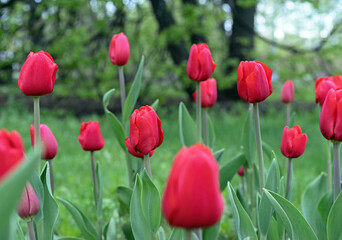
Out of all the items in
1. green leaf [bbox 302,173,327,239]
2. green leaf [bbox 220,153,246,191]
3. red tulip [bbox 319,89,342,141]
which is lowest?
green leaf [bbox 302,173,327,239]

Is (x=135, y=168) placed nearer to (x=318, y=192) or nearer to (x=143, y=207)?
(x=143, y=207)

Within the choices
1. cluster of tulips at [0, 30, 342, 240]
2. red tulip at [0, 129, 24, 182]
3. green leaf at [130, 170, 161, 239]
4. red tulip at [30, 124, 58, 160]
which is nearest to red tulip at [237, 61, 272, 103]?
cluster of tulips at [0, 30, 342, 240]

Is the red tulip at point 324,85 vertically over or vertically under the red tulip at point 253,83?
under

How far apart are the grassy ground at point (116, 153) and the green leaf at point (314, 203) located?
15cm

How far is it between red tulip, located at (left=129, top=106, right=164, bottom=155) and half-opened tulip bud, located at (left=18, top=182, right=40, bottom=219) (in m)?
0.29

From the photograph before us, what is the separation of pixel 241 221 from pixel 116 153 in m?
3.44

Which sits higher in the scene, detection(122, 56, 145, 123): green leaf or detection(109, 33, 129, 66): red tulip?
detection(109, 33, 129, 66): red tulip

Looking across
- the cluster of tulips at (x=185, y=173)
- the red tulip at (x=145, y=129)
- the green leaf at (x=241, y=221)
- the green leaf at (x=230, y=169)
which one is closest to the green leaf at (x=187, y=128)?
the cluster of tulips at (x=185, y=173)

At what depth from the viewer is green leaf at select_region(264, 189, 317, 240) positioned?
110 cm

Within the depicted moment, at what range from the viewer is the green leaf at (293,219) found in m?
1.10

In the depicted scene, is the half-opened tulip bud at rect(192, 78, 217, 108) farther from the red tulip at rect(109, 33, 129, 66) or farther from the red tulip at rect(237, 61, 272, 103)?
the red tulip at rect(237, 61, 272, 103)

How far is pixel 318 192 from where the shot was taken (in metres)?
1.74

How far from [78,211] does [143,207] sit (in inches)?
15.8

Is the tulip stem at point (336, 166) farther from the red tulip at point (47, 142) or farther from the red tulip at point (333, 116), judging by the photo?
the red tulip at point (47, 142)
